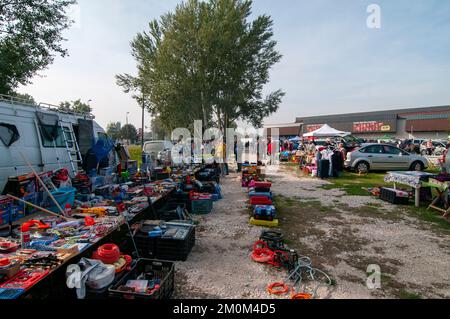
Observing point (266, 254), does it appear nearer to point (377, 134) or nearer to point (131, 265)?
point (131, 265)

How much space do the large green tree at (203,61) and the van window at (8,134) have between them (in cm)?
1555

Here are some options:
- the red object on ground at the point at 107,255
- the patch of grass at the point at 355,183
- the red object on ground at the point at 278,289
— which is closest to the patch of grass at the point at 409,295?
the red object on ground at the point at 278,289

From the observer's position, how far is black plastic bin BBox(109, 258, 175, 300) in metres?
2.69

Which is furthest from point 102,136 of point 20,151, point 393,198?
point 393,198

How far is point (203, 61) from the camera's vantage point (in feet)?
65.3

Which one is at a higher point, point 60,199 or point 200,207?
point 60,199

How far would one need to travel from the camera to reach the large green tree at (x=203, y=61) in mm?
19516

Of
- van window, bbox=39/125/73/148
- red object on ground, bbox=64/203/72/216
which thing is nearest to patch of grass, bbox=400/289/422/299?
red object on ground, bbox=64/203/72/216

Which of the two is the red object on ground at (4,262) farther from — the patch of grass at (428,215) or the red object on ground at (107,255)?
the patch of grass at (428,215)

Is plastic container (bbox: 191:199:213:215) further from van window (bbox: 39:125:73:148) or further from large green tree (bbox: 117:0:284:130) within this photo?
large green tree (bbox: 117:0:284:130)

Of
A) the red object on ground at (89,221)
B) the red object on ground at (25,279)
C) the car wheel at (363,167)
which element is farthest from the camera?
the car wheel at (363,167)

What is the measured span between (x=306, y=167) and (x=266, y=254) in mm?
11741

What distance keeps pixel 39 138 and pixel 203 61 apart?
51.2 ft

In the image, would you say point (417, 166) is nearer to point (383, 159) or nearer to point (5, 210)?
point (383, 159)
